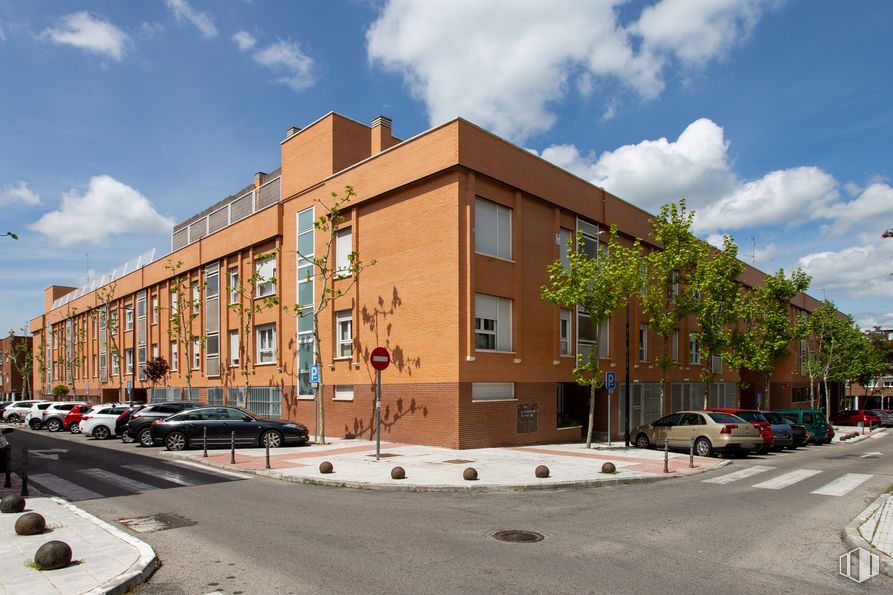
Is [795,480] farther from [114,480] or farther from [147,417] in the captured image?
[147,417]

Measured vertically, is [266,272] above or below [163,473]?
above

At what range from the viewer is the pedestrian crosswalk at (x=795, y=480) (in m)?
13.7

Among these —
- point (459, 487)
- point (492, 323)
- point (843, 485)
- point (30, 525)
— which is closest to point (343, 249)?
point (492, 323)

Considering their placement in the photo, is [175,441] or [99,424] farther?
[99,424]

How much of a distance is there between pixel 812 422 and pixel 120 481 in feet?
90.7

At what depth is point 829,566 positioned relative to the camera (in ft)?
24.7

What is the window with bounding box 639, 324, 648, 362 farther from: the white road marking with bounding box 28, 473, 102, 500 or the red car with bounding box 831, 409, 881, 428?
the red car with bounding box 831, 409, 881, 428

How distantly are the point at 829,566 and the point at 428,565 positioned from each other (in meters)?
4.79

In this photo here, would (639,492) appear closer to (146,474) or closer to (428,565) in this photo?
(428,565)

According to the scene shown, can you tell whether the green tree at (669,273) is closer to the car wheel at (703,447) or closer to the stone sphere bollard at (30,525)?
the car wheel at (703,447)

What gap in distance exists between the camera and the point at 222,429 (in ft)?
69.1

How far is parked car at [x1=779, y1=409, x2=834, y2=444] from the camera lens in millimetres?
27641

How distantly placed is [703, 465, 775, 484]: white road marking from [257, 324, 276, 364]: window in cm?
2100

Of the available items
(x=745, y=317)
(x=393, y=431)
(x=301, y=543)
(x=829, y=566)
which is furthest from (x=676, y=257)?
(x=301, y=543)
